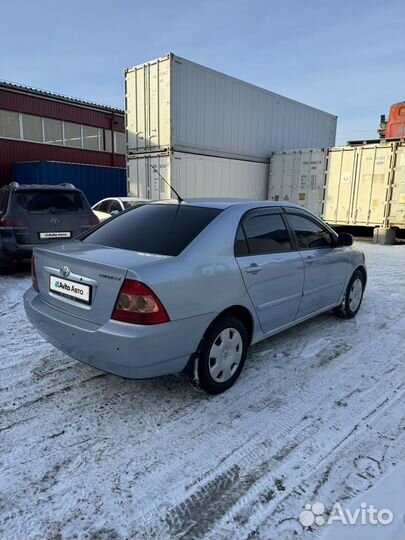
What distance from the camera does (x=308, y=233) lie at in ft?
13.2

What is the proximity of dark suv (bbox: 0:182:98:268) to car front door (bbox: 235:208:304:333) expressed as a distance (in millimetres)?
4309

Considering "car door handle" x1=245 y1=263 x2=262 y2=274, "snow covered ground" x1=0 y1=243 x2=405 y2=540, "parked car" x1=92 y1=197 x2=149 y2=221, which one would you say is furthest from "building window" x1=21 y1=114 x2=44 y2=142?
"car door handle" x1=245 y1=263 x2=262 y2=274

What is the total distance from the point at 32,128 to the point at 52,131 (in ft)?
3.33

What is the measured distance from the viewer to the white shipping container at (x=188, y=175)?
10.9 m

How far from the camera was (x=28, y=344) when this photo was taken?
3818 mm

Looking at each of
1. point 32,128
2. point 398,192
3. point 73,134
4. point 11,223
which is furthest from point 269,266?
point 73,134

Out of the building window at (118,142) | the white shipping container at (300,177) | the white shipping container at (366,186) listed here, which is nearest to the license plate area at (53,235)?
the white shipping container at (300,177)

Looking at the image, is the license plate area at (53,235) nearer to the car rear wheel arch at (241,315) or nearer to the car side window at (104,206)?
the car side window at (104,206)

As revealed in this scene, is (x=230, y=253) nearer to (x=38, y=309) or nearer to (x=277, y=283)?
(x=277, y=283)

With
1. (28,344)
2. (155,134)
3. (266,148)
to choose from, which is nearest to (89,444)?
(28,344)

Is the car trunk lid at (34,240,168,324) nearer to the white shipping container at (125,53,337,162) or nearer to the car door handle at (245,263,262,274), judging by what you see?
the car door handle at (245,263,262,274)

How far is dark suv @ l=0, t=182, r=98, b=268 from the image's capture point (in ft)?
20.5

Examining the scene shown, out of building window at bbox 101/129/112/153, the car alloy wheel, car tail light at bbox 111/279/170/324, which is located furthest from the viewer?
building window at bbox 101/129/112/153

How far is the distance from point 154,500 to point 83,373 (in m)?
1.53
